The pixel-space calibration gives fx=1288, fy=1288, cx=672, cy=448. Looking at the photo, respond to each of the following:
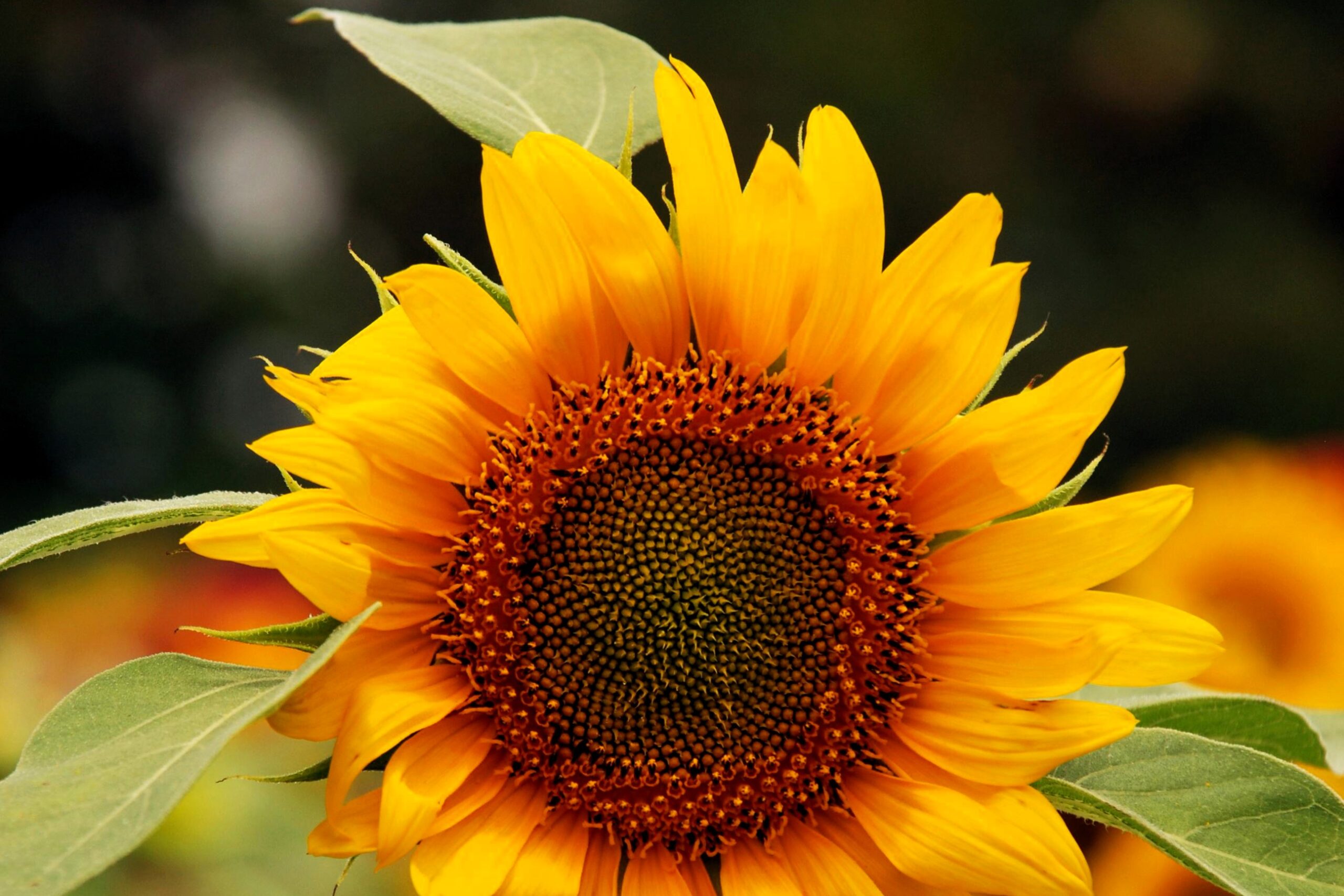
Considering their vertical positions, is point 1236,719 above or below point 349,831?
above

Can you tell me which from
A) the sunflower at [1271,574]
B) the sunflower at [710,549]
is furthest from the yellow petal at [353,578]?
the sunflower at [1271,574]

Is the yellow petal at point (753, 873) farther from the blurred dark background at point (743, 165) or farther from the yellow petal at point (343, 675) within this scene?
the blurred dark background at point (743, 165)

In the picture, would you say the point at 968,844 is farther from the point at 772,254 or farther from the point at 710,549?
the point at 772,254

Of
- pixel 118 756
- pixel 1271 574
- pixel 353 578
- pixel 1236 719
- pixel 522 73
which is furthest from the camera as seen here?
pixel 1271 574

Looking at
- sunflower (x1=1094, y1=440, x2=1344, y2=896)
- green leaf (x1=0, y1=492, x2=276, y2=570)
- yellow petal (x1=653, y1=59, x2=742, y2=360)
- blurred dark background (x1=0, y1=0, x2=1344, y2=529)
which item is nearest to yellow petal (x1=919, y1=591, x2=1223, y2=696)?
yellow petal (x1=653, y1=59, x2=742, y2=360)

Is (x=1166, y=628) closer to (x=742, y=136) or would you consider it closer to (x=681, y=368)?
(x=681, y=368)

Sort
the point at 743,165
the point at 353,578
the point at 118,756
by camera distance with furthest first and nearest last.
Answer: the point at 743,165
the point at 353,578
the point at 118,756

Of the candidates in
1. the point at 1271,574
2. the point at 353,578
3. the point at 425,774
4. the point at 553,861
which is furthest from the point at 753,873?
the point at 1271,574
